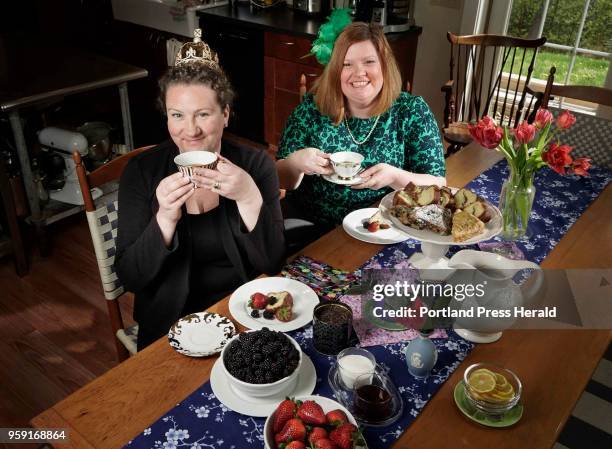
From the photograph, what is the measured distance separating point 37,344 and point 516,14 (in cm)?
348

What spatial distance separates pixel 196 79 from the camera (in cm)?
150

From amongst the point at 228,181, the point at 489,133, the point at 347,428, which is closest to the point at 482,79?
the point at 489,133

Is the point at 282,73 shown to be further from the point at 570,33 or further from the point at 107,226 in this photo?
the point at 107,226

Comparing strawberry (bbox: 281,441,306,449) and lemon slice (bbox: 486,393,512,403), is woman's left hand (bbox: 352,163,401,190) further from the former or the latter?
strawberry (bbox: 281,441,306,449)

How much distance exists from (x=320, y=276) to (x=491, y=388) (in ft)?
1.81

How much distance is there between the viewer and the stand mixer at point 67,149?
299cm

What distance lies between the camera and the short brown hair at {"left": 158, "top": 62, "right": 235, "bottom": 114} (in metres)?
1.50

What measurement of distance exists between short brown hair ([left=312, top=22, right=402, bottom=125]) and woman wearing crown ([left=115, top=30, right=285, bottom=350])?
0.48m

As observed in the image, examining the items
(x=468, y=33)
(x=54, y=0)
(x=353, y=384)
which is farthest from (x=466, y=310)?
(x=54, y=0)

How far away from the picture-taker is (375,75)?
6.35 feet

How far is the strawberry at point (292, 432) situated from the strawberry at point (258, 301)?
0.44 meters

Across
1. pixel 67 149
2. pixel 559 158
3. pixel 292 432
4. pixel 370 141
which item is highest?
pixel 559 158

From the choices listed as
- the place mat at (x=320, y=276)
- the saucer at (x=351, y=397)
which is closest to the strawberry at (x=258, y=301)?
the place mat at (x=320, y=276)

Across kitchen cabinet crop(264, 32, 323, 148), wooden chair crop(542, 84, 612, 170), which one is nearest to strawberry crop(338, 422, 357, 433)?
wooden chair crop(542, 84, 612, 170)
